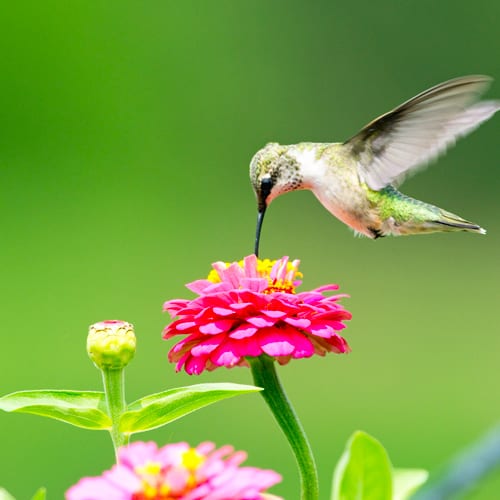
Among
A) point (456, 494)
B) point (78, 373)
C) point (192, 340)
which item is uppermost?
point (78, 373)

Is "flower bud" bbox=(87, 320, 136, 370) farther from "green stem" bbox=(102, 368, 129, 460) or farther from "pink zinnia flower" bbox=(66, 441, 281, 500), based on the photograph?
"pink zinnia flower" bbox=(66, 441, 281, 500)

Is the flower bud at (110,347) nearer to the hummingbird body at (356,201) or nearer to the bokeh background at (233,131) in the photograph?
the hummingbird body at (356,201)

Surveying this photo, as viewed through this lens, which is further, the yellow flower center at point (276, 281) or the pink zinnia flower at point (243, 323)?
the yellow flower center at point (276, 281)

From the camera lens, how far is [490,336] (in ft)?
18.2

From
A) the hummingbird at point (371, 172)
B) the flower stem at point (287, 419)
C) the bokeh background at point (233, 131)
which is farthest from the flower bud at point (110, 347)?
the bokeh background at point (233, 131)

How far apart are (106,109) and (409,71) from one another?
1.90 meters

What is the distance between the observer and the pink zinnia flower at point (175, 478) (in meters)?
0.48

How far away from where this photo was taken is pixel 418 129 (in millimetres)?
1271

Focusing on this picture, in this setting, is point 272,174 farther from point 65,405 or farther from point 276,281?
point 65,405

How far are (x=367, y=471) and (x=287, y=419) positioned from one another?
0.15 metres

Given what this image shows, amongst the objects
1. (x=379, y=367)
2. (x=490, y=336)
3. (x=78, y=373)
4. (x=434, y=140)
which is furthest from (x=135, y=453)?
(x=490, y=336)

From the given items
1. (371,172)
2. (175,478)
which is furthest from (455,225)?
(175,478)

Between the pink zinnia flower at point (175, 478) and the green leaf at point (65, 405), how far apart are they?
19 centimetres

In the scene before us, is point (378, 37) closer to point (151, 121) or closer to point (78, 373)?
point (151, 121)
